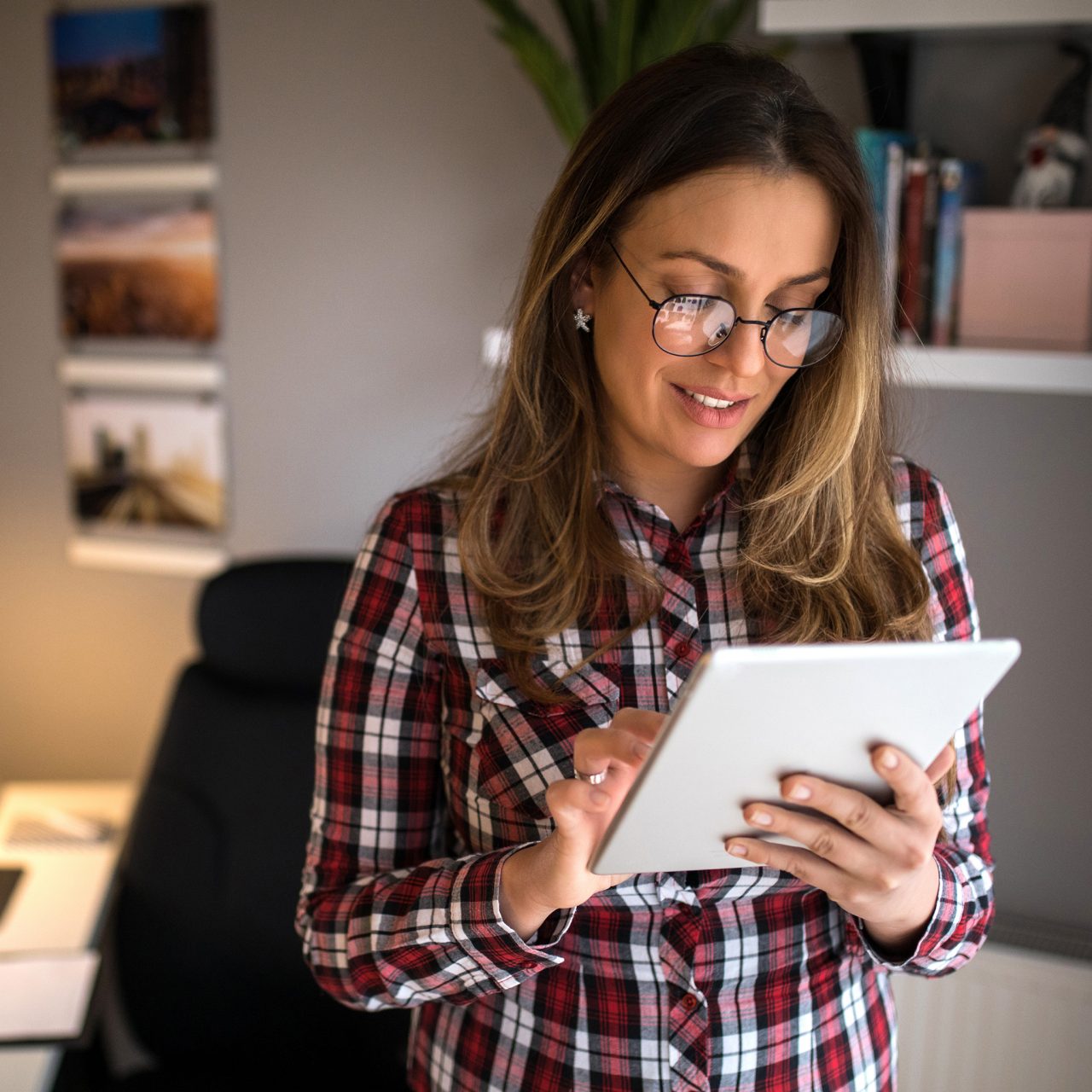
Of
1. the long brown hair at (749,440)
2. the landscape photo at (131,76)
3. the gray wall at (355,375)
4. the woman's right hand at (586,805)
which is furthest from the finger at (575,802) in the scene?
the landscape photo at (131,76)

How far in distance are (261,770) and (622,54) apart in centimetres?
121

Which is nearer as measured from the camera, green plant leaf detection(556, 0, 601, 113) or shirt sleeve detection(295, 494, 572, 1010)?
shirt sleeve detection(295, 494, 572, 1010)

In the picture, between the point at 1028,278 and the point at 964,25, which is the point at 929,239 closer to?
the point at 1028,278

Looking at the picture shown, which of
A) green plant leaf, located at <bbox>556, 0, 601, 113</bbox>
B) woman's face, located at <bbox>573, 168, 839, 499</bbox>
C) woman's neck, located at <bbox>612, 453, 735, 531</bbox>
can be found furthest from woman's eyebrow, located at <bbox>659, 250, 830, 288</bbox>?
green plant leaf, located at <bbox>556, 0, 601, 113</bbox>

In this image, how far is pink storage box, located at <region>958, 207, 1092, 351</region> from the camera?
1497 millimetres

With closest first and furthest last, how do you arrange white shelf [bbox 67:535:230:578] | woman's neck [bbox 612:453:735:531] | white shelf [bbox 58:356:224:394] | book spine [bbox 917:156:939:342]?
1. woman's neck [bbox 612:453:735:531]
2. book spine [bbox 917:156:939:342]
3. white shelf [bbox 58:356:224:394]
4. white shelf [bbox 67:535:230:578]

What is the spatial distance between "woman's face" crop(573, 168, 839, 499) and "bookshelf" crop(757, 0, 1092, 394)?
551 millimetres

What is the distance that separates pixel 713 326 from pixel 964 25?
2.36 ft

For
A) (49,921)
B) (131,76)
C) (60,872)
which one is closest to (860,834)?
(49,921)

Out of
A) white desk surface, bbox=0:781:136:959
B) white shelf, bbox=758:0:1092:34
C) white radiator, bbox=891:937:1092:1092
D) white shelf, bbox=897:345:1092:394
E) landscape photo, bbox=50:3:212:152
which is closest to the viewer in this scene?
white shelf, bbox=758:0:1092:34

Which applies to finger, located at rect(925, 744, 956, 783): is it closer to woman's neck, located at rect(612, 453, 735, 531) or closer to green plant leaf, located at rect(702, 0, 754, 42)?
woman's neck, located at rect(612, 453, 735, 531)

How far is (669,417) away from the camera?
938 millimetres

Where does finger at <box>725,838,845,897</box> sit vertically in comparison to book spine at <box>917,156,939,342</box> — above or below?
below

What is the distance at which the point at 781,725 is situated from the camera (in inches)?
26.7
